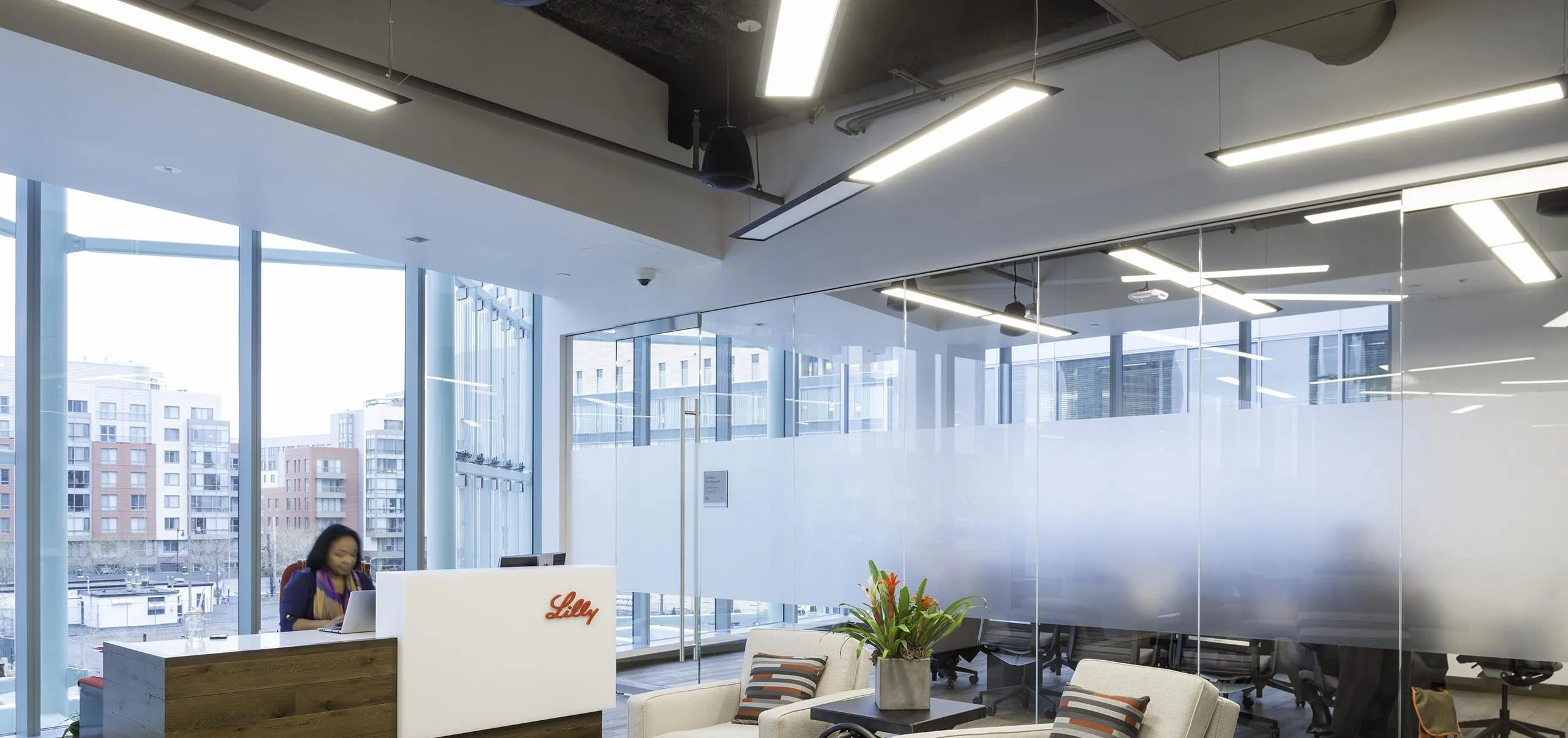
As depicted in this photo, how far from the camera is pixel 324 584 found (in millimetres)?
6445

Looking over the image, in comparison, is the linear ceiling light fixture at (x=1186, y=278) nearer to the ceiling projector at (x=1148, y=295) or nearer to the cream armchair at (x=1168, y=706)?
the ceiling projector at (x=1148, y=295)

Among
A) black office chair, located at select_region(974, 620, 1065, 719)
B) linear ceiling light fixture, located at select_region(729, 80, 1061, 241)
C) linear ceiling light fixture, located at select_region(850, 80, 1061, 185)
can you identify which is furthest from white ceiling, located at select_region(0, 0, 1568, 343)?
black office chair, located at select_region(974, 620, 1065, 719)

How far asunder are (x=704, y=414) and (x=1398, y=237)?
16.3 feet

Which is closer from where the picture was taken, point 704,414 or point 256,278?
point 256,278

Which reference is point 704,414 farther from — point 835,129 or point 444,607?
point 444,607

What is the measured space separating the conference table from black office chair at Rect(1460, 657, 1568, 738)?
14.8 ft

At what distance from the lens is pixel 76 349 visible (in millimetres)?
7234

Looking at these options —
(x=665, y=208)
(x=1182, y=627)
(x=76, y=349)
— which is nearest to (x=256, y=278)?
(x=76, y=349)

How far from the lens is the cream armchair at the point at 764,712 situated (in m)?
5.18

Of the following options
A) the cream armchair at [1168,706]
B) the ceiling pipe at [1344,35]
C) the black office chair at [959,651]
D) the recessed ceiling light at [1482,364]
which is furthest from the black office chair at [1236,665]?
the ceiling pipe at [1344,35]

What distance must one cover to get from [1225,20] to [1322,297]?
6.15ft

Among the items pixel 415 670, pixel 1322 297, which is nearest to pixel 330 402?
pixel 415 670

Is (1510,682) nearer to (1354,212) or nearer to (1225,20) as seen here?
(1354,212)

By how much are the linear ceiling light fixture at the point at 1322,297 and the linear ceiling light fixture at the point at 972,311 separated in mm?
1068
